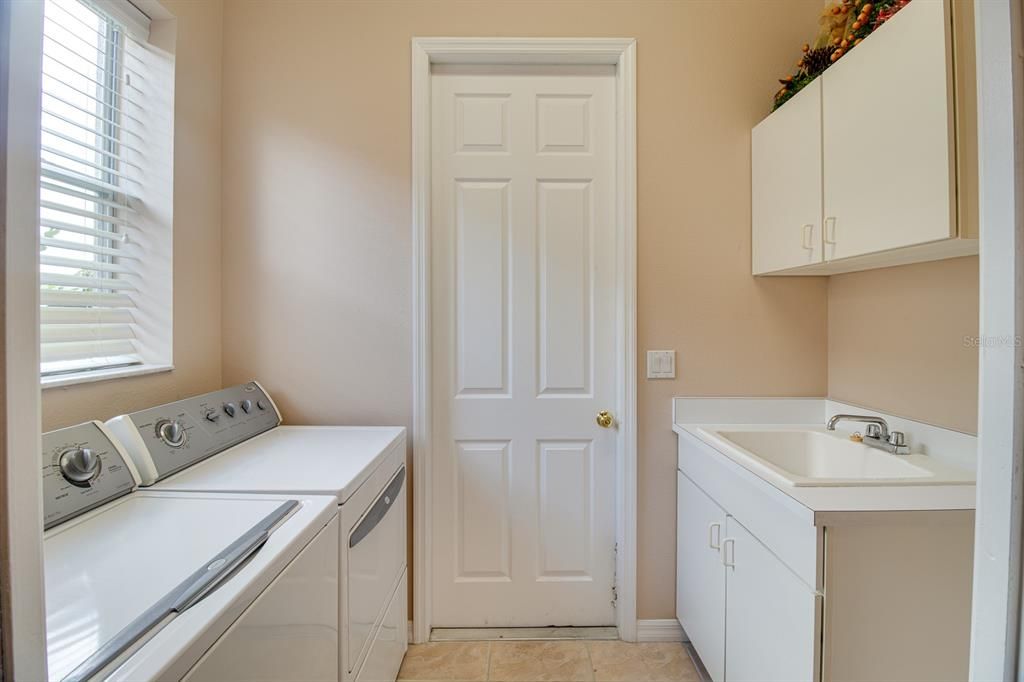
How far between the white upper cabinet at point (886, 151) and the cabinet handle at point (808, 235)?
0.01 m

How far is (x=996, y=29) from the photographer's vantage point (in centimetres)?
40

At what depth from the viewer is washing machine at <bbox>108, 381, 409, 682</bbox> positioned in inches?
46.4

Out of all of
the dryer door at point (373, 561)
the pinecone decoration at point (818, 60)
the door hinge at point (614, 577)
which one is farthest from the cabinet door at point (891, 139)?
the dryer door at point (373, 561)

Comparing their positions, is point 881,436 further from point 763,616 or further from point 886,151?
point 886,151

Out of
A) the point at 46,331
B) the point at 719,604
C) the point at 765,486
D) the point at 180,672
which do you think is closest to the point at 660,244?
the point at 765,486

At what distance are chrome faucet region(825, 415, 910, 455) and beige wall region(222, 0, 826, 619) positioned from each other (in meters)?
0.32

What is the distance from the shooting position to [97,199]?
4.71 feet

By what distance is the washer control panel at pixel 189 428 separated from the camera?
1191 mm

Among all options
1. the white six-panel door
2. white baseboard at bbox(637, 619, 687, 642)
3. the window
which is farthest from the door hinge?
the window

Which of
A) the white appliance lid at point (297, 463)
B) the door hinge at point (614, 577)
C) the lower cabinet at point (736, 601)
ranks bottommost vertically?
the door hinge at point (614, 577)

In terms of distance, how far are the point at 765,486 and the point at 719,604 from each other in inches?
22.1

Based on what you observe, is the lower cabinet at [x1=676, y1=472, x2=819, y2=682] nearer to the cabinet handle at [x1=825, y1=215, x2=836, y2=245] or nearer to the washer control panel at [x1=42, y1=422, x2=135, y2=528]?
the cabinet handle at [x1=825, y1=215, x2=836, y2=245]

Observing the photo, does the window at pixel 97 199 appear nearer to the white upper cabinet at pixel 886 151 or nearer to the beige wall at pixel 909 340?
the white upper cabinet at pixel 886 151

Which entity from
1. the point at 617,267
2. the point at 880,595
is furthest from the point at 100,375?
the point at 880,595
